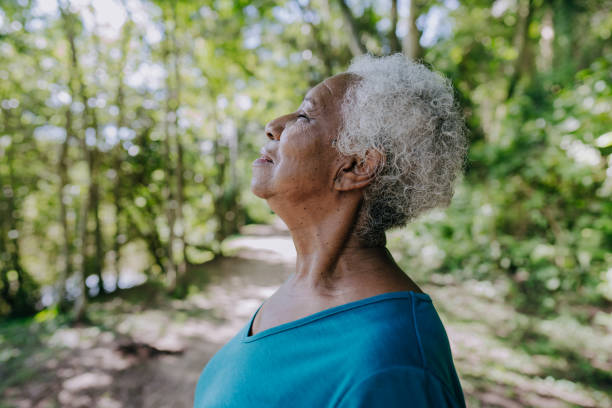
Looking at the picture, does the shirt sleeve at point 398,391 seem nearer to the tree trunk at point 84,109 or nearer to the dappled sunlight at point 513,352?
the dappled sunlight at point 513,352

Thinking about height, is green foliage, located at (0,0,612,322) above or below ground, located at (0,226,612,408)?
above

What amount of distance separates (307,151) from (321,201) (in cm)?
18

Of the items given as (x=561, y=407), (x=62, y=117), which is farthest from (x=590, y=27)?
(x=62, y=117)

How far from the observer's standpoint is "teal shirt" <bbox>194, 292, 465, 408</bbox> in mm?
801

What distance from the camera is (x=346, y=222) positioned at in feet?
4.06

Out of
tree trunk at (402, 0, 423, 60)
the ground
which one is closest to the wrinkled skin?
the ground

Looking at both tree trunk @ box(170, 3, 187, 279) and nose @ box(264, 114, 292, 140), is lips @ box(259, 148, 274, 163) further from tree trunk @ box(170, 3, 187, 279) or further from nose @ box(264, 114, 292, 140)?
tree trunk @ box(170, 3, 187, 279)

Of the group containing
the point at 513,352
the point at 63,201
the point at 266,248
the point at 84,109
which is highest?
the point at 84,109

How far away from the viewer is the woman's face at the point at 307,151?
123 centimetres

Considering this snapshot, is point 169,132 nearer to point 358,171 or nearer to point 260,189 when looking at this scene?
point 260,189

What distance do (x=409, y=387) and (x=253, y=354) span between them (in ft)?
1.78

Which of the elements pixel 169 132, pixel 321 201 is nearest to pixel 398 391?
pixel 321 201

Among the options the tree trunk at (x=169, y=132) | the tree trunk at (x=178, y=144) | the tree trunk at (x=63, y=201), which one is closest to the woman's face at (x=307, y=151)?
the tree trunk at (x=63, y=201)

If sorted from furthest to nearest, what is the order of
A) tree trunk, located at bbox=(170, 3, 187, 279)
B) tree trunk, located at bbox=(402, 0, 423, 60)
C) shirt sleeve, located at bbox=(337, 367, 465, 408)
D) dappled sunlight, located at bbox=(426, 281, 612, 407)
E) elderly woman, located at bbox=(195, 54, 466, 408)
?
tree trunk, located at bbox=(170, 3, 187, 279)
tree trunk, located at bbox=(402, 0, 423, 60)
dappled sunlight, located at bbox=(426, 281, 612, 407)
elderly woman, located at bbox=(195, 54, 466, 408)
shirt sleeve, located at bbox=(337, 367, 465, 408)
